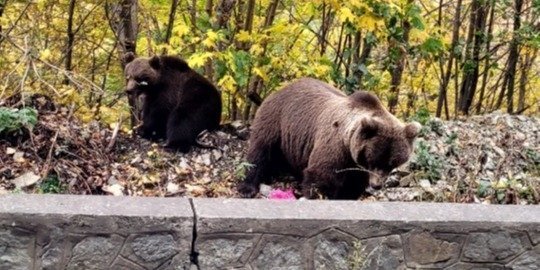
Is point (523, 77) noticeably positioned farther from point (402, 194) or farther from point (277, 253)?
point (277, 253)

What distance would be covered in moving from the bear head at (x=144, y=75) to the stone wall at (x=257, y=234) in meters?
2.78

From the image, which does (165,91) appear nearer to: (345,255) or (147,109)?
(147,109)

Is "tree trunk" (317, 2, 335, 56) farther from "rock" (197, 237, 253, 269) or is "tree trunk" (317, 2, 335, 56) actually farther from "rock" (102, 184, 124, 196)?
"rock" (197, 237, 253, 269)

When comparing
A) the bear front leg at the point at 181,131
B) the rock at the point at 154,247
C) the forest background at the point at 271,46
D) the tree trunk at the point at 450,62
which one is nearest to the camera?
the rock at the point at 154,247

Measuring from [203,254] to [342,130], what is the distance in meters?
1.56

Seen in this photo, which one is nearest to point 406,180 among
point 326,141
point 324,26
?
point 326,141

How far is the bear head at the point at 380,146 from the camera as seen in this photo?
523 cm

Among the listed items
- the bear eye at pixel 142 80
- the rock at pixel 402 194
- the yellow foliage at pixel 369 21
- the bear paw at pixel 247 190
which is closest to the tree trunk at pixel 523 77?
the yellow foliage at pixel 369 21

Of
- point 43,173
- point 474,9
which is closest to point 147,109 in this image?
point 43,173

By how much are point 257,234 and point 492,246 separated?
4.64ft

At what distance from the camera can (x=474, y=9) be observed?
1230 cm

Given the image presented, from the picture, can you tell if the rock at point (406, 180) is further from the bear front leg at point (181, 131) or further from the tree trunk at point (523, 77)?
the tree trunk at point (523, 77)

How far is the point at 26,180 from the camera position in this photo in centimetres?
564

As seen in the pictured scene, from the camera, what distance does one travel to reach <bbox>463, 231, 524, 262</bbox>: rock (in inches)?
185
